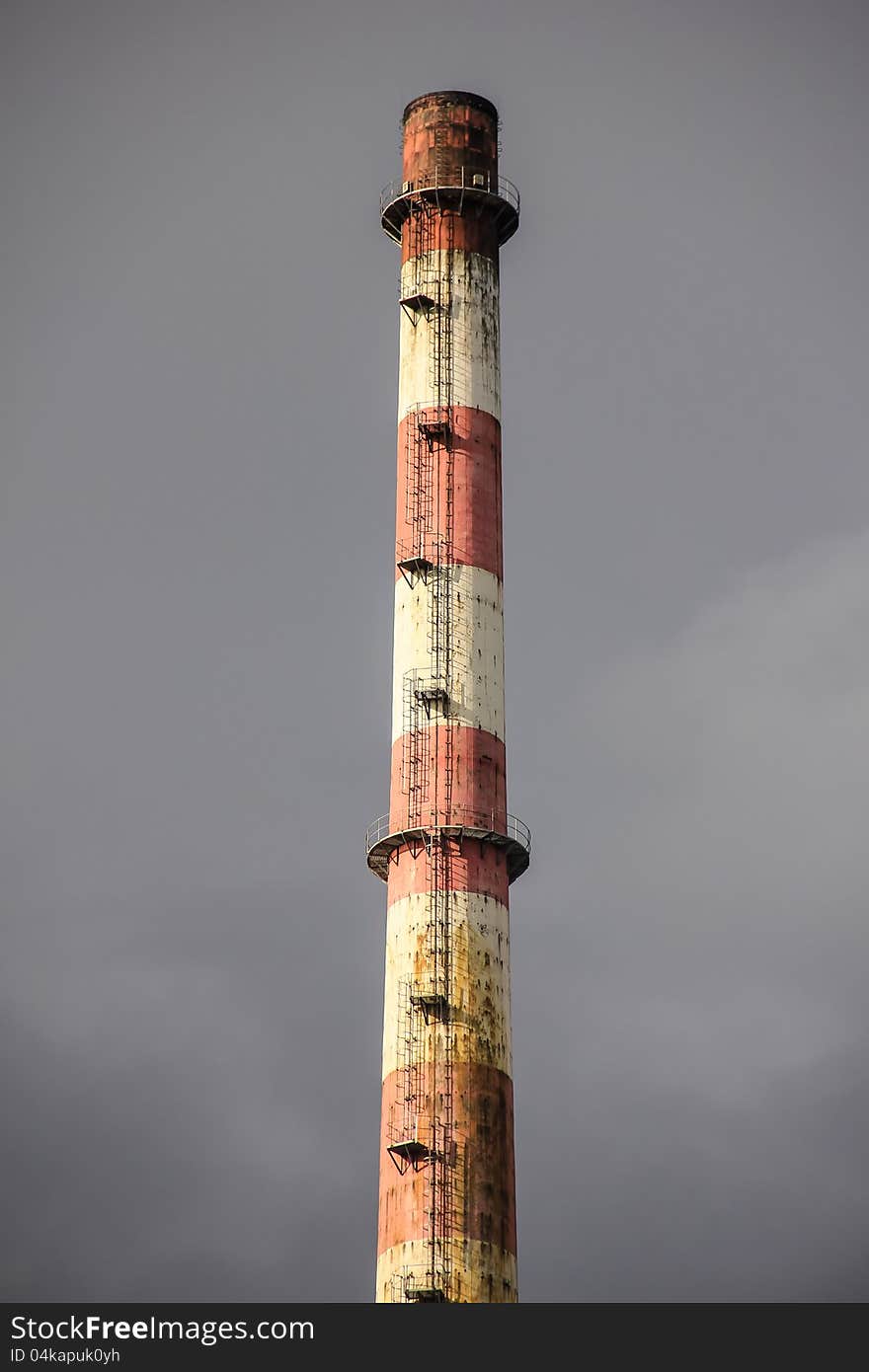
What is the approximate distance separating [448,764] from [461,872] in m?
4.08

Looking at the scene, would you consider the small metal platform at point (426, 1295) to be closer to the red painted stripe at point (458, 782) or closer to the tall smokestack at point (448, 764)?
the tall smokestack at point (448, 764)

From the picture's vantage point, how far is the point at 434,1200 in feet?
254

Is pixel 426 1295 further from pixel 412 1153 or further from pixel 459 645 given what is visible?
pixel 459 645

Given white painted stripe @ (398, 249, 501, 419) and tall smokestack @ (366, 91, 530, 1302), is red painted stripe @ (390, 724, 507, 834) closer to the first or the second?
tall smokestack @ (366, 91, 530, 1302)

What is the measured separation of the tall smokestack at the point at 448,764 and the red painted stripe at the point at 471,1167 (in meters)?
0.07

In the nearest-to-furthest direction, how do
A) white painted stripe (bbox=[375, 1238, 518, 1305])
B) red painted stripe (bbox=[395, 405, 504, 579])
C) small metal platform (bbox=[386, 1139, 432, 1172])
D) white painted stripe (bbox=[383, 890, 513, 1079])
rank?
white painted stripe (bbox=[375, 1238, 518, 1305]) → small metal platform (bbox=[386, 1139, 432, 1172]) → white painted stripe (bbox=[383, 890, 513, 1079]) → red painted stripe (bbox=[395, 405, 504, 579])

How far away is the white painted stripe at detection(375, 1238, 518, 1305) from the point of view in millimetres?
76375

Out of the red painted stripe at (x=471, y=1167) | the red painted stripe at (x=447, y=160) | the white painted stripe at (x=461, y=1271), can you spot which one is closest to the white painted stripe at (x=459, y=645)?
the red painted stripe at (x=471, y=1167)

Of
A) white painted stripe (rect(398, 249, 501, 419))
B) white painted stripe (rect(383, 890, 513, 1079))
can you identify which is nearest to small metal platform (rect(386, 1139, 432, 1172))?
white painted stripe (rect(383, 890, 513, 1079))

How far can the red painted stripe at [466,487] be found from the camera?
8719 centimetres

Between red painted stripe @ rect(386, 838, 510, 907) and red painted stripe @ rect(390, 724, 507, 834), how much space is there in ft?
2.77

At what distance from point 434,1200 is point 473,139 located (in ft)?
136
